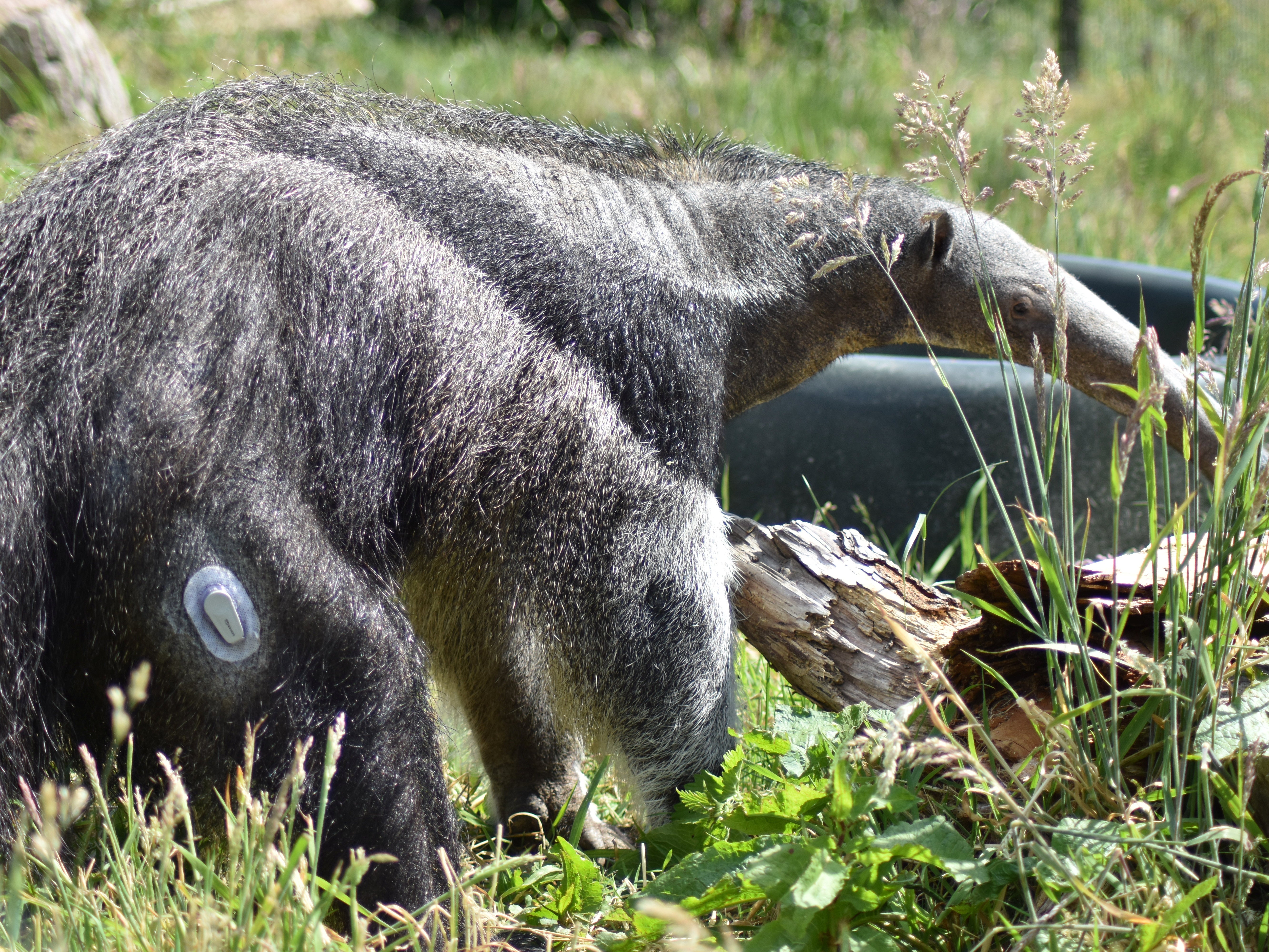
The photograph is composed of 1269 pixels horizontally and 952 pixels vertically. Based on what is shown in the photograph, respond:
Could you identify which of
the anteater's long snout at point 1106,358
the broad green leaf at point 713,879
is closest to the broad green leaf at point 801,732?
the broad green leaf at point 713,879

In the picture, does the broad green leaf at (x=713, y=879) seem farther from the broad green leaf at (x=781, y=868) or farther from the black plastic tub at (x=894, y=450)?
the black plastic tub at (x=894, y=450)

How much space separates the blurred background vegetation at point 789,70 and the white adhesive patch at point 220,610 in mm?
1787

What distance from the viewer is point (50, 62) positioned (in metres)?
7.05

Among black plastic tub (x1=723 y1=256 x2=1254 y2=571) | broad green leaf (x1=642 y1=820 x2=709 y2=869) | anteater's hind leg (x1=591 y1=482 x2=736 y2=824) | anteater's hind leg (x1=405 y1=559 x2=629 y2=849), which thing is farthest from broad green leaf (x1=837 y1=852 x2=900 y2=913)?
black plastic tub (x1=723 y1=256 x2=1254 y2=571)

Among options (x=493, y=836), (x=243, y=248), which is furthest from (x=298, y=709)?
(x=493, y=836)

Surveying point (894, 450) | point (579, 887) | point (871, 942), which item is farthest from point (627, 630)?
point (894, 450)

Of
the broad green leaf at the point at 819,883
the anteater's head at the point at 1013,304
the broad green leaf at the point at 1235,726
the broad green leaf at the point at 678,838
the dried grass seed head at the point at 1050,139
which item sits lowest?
the broad green leaf at the point at 678,838

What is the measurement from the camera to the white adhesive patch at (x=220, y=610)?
225 centimetres

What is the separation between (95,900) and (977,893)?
67.2 inches

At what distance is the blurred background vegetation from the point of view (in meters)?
8.30

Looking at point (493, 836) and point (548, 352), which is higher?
point (548, 352)

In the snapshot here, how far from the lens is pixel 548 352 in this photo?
9.39 ft

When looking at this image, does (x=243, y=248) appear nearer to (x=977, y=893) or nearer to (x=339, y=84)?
(x=339, y=84)

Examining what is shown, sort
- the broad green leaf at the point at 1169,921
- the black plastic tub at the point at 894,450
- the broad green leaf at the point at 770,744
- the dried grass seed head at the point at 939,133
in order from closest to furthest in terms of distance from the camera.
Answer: the broad green leaf at the point at 1169,921
the dried grass seed head at the point at 939,133
the broad green leaf at the point at 770,744
the black plastic tub at the point at 894,450
